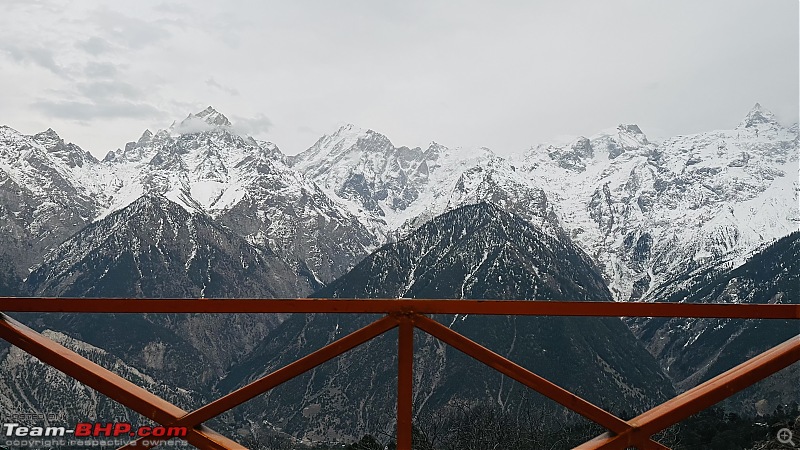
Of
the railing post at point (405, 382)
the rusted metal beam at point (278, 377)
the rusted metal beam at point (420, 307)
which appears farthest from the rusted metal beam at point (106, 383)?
the railing post at point (405, 382)

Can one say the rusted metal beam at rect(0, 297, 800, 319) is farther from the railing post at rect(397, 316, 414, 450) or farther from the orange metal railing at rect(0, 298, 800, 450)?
the railing post at rect(397, 316, 414, 450)

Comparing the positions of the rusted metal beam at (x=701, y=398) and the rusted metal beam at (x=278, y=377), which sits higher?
the rusted metal beam at (x=278, y=377)

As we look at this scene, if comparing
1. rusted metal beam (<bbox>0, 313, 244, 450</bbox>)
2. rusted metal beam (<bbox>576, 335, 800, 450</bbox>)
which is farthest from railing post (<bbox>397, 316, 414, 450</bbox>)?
rusted metal beam (<bbox>576, 335, 800, 450</bbox>)

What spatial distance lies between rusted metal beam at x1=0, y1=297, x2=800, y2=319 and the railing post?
156 mm

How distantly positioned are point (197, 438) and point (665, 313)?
11.4 ft

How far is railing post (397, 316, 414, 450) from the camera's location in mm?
5016

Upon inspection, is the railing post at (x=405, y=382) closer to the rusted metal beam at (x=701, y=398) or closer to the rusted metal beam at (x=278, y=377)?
the rusted metal beam at (x=278, y=377)

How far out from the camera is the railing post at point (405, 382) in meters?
5.02

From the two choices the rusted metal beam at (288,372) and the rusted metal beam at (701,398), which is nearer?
the rusted metal beam at (701,398)

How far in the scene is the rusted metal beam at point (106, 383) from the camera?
500 cm

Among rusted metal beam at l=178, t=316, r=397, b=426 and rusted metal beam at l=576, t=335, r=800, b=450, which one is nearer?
rusted metal beam at l=576, t=335, r=800, b=450

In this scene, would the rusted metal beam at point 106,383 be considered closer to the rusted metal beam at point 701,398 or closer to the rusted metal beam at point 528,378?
the rusted metal beam at point 528,378

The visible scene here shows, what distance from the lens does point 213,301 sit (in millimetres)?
5188

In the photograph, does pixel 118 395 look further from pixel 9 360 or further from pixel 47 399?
pixel 9 360
